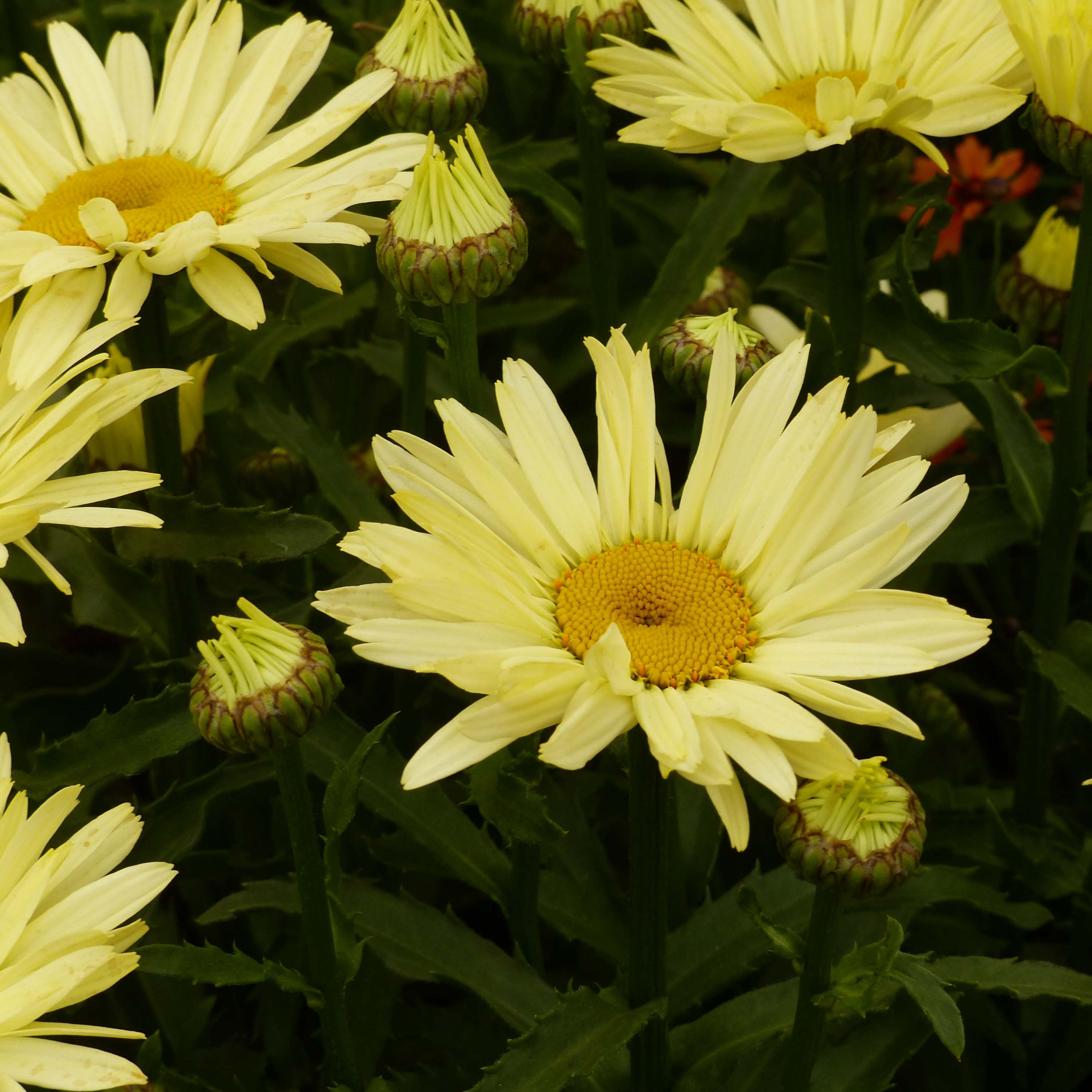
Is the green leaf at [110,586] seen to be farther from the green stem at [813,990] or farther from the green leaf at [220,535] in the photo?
the green stem at [813,990]

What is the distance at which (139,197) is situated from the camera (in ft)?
5.65

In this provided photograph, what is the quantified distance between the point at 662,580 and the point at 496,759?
0.26m

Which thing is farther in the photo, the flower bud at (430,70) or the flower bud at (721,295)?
the flower bud at (721,295)

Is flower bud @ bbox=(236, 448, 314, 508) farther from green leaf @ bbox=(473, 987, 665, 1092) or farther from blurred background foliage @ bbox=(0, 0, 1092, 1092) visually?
green leaf @ bbox=(473, 987, 665, 1092)

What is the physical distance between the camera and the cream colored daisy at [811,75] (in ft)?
5.16

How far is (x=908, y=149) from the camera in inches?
76.2

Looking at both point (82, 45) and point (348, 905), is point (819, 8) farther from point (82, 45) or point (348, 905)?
point (348, 905)

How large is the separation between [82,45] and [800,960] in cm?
146

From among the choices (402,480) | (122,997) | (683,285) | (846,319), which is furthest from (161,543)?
(846,319)

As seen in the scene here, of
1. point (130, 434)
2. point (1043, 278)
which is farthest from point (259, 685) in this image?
point (1043, 278)

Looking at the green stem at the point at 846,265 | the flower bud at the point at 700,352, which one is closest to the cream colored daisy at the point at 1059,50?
the green stem at the point at 846,265

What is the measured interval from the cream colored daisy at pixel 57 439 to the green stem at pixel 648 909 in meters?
0.52

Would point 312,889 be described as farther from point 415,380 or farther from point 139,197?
point 139,197

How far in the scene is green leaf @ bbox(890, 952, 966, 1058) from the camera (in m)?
1.17
